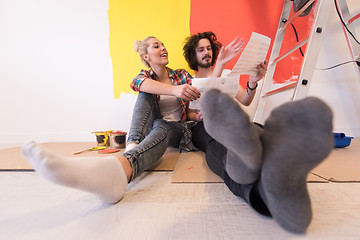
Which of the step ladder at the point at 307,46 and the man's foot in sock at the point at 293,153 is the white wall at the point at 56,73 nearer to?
the step ladder at the point at 307,46

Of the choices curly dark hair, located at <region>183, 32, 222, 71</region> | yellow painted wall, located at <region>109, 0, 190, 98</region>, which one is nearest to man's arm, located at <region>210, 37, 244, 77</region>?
curly dark hair, located at <region>183, 32, 222, 71</region>

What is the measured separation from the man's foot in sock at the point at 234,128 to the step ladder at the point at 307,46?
690 millimetres

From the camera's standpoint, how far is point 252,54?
2.57 ft

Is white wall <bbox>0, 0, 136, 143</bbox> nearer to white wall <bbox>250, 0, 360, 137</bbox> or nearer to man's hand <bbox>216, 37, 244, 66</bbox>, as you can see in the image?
man's hand <bbox>216, 37, 244, 66</bbox>

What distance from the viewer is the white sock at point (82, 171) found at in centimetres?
32

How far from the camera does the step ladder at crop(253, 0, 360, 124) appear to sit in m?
0.83

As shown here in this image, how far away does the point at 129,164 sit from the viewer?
54cm

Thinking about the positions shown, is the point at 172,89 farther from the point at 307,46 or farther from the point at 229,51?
the point at 307,46

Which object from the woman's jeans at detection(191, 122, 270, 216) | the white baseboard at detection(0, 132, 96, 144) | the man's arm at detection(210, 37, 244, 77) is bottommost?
the white baseboard at detection(0, 132, 96, 144)

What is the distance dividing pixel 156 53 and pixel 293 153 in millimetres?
902

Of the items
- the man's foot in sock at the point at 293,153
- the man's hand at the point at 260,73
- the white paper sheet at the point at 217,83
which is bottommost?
the man's foot in sock at the point at 293,153

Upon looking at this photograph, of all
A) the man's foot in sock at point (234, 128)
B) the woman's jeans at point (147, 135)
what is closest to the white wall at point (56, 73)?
the woman's jeans at point (147, 135)

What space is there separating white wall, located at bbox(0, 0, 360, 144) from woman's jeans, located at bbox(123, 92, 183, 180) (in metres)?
0.66

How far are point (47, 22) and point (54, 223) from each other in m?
1.75
